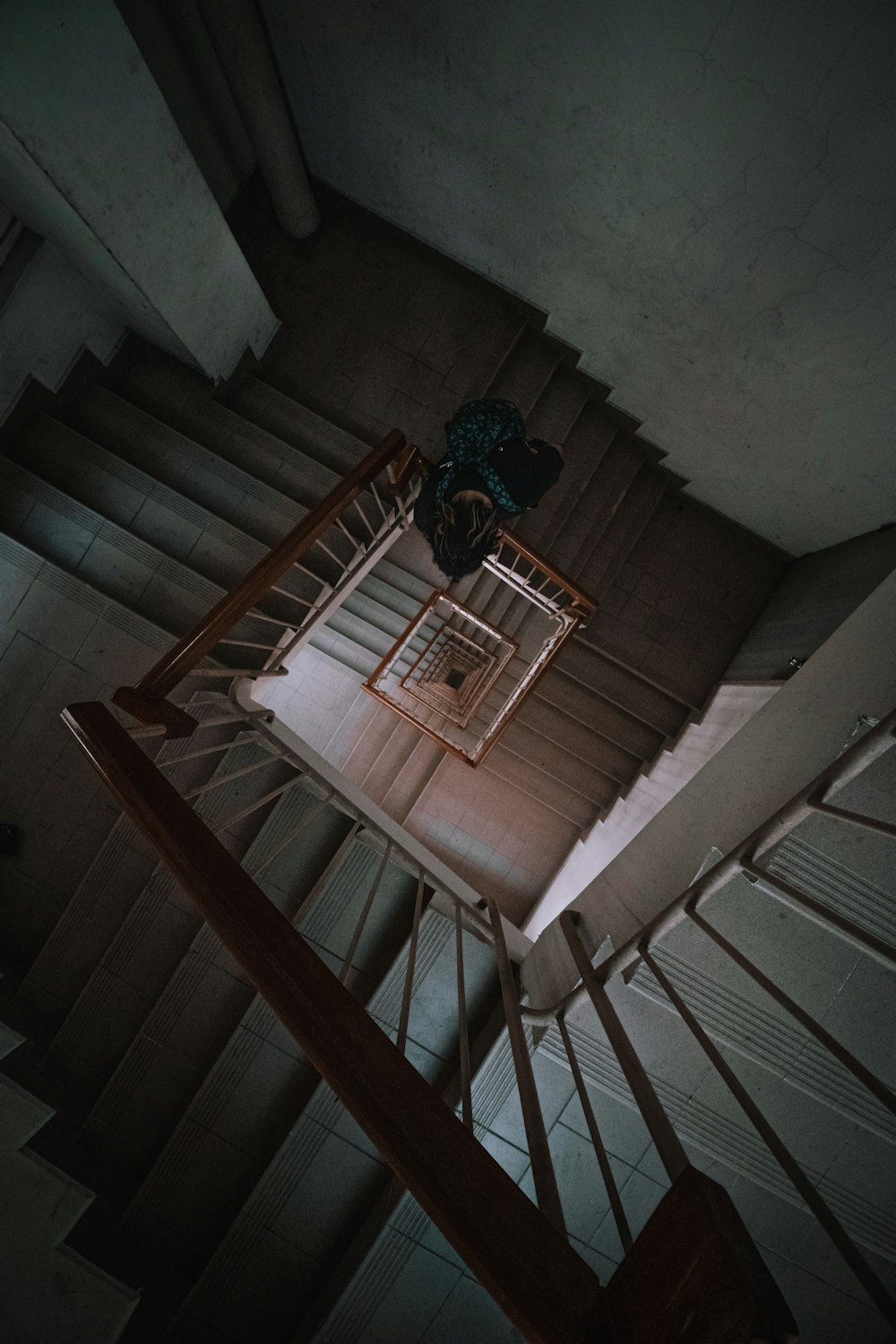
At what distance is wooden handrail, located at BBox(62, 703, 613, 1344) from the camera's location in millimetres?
951

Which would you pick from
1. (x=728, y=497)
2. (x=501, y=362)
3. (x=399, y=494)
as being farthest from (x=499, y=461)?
(x=728, y=497)

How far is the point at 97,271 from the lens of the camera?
3797 millimetres

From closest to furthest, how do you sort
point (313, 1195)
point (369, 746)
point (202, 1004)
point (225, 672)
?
point (225, 672) < point (313, 1195) < point (202, 1004) < point (369, 746)

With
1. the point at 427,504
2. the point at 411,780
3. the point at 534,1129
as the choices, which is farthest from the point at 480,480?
the point at 411,780

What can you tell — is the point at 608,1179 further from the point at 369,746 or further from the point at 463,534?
the point at 369,746

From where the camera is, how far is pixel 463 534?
11.2 feet

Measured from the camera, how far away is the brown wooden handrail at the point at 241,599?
7.58 feet

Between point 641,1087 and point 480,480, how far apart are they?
2777 millimetres

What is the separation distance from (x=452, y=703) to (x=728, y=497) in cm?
324

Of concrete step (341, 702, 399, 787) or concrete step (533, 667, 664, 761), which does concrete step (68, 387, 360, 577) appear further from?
concrete step (341, 702, 399, 787)

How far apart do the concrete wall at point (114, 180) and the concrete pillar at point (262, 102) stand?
1.05 meters

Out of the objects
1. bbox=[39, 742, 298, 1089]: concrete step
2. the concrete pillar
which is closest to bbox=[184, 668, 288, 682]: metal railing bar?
bbox=[39, 742, 298, 1089]: concrete step

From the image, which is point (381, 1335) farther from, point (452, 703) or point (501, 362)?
point (501, 362)

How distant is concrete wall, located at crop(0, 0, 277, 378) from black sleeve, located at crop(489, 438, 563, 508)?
2.35m
